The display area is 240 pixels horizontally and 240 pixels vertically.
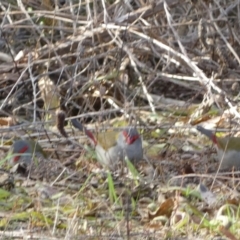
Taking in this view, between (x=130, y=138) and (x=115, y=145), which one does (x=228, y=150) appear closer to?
(x=130, y=138)

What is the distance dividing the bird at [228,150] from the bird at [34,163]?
998 millimetres

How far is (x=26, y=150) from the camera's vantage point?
5289 mm

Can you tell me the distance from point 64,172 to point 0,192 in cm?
56

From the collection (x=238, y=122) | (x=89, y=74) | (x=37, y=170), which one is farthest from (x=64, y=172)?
(x=89, y=74)

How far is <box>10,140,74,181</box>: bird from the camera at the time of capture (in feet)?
16.5

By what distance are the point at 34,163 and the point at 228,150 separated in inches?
49.4

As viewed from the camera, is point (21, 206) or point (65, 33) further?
point (65, 33)

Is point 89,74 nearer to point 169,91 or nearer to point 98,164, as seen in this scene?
point 169,91

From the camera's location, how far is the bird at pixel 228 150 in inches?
204

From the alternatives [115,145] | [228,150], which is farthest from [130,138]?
[228,150]

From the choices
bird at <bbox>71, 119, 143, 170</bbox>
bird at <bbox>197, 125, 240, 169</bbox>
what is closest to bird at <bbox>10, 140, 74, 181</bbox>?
bird at <bbox>71, 119, 143, 170</bbox>

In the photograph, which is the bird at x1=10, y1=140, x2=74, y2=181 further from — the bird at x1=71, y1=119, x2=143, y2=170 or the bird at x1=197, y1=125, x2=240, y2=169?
the bird at x1=197, y1=125, x2=240, y2=169

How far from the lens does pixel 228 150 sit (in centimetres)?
519

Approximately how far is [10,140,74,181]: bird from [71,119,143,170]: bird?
1.02 ft
